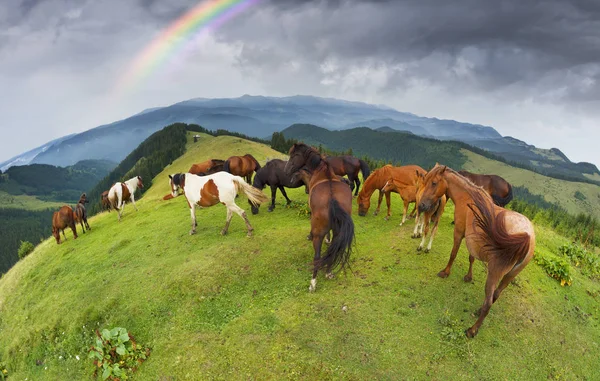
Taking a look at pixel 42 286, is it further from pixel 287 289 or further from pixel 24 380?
pixel 287 289

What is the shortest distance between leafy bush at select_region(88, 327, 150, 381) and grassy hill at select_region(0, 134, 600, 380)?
1.00ft

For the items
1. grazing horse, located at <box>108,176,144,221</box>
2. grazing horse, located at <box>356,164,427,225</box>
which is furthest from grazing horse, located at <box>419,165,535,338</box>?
grazing horse, located at <box>108,176,144,221</box>

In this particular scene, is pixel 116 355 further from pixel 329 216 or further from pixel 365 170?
pixel 365 170

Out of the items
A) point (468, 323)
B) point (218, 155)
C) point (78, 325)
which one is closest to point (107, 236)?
point (78, 325)

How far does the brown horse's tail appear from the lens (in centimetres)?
526

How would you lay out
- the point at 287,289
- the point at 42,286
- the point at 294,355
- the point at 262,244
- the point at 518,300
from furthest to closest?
the point at 42,286 → the point at 262,244 → the point at 287,289 → the point at 518,300 → the point at 294,355

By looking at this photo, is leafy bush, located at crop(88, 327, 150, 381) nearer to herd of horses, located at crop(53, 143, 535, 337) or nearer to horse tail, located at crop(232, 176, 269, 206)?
herd of horses, located at crop(53, 143, 535, 337)

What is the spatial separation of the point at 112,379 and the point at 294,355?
14.3ft

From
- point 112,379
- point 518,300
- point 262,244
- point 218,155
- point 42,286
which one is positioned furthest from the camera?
point 218,155

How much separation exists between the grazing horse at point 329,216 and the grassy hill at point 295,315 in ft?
3.85

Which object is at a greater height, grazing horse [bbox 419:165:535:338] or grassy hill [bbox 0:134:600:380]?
grazing horse [bbox 419:165:535:338]

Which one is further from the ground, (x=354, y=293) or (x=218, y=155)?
(x=218, y=155)

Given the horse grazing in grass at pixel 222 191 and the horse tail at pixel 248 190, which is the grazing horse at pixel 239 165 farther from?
the horse tail at pixel 248 190

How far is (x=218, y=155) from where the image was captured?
61.4 m
